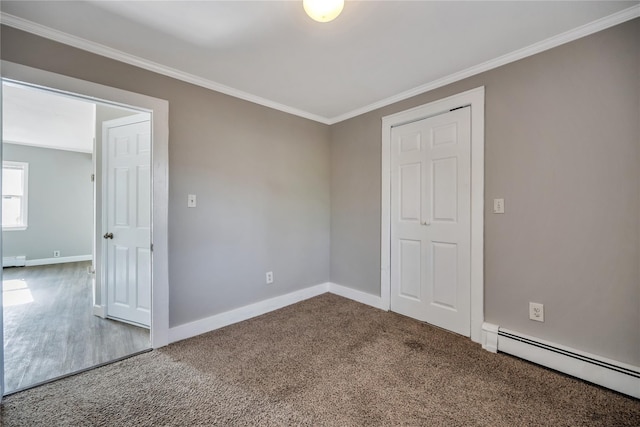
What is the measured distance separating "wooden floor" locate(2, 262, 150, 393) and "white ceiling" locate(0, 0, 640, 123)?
2397 millimetres

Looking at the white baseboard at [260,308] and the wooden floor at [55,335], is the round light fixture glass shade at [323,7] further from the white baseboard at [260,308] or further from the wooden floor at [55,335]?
the wooden floor at [55,335]

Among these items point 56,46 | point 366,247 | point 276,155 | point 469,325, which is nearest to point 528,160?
point 469,325

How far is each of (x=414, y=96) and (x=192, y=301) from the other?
304cm

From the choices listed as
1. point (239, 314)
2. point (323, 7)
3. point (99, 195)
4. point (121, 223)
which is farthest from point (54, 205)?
point (323, 7)

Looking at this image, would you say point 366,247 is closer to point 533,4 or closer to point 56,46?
point 533,4

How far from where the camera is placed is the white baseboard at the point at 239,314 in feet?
7.92

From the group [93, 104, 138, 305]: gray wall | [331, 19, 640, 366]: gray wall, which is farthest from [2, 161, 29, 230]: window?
[331, 19, 640, 366]: gray wall

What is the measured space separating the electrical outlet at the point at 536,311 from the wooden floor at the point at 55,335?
3212 mm

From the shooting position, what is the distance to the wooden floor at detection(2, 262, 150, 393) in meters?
1.99

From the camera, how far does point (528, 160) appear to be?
2.06m

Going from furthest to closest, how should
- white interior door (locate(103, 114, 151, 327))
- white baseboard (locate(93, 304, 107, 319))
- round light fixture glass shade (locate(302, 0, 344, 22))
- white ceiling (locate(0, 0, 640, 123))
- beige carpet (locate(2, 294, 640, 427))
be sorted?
white baseboard (locate(93, 304, 107, 319)) → white interior door (locate(103, 114, 151, 327)) → white ceiling (locate(0, 0, 640, 123)) → beige carpet (locate(2, 294, 640, 427)) → round light fixture glass shade (locate(302, 0, 344, 22))

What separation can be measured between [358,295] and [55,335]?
312 centimetres

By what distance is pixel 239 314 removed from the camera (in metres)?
2.79

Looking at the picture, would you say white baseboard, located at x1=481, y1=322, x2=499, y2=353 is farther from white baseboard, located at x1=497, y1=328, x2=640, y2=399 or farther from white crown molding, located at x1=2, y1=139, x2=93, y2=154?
white crown molding, located at x1=2, y1=139, x2=93, y2=154
